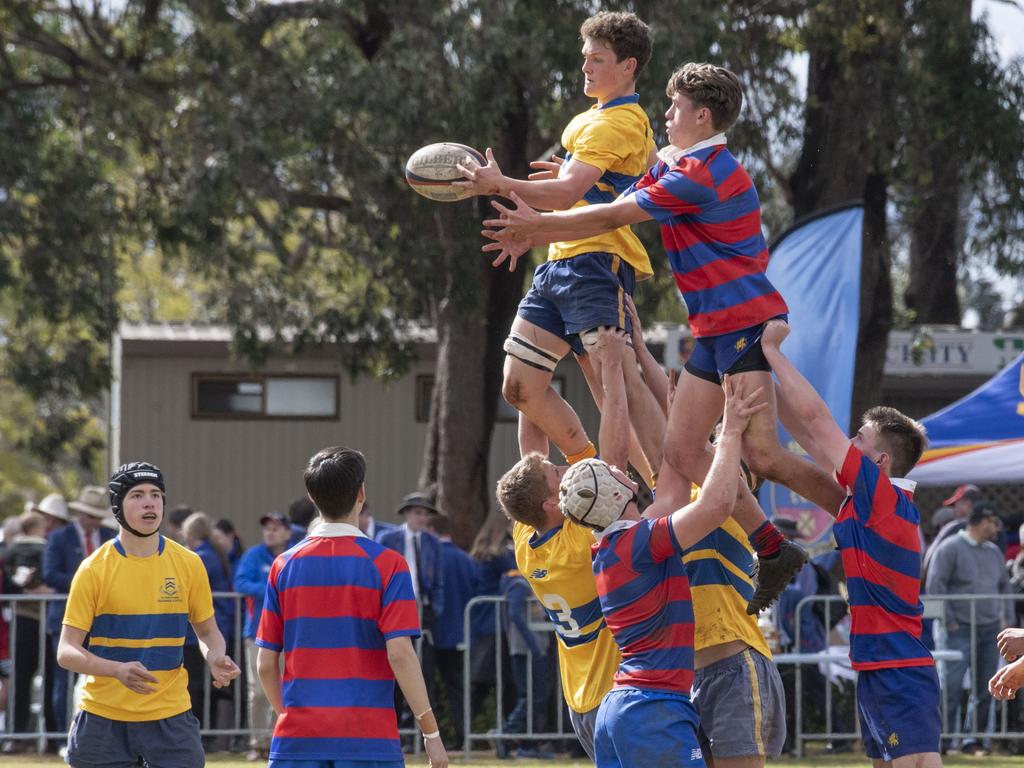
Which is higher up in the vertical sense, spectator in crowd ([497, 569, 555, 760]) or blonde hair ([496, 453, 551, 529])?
blonde hair ([496, 453, 551, 529])

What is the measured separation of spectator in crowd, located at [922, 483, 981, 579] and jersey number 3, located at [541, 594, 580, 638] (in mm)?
7582

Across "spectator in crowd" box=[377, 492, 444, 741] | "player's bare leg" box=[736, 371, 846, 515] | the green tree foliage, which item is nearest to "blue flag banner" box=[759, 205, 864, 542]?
the green tree foliage

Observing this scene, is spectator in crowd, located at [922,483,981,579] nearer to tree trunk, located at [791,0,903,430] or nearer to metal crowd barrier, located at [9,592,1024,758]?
metal crowd barrier, located at [9,592,1024,758]

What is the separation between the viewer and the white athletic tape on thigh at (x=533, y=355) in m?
7.61

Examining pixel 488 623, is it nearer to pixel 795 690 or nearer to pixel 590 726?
pixel 795 690

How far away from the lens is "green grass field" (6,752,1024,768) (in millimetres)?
12375

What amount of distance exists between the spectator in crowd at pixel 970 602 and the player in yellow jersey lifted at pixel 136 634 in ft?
25.8

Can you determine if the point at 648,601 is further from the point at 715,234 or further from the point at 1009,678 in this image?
the point at 715,234

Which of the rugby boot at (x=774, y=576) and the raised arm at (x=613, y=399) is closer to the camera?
the rugby boot at (x=774, y=576)

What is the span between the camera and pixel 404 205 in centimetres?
1617

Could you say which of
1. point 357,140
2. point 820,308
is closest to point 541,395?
point 820,308

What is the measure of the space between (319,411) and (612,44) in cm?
1504

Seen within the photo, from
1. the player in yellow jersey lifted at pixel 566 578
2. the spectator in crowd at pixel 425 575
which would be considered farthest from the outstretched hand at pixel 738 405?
the spectator in crowd at pixel 425 575

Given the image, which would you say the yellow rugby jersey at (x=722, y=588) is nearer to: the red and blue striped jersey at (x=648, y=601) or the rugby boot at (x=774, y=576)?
the rugby boot at (x=774, y=576)
